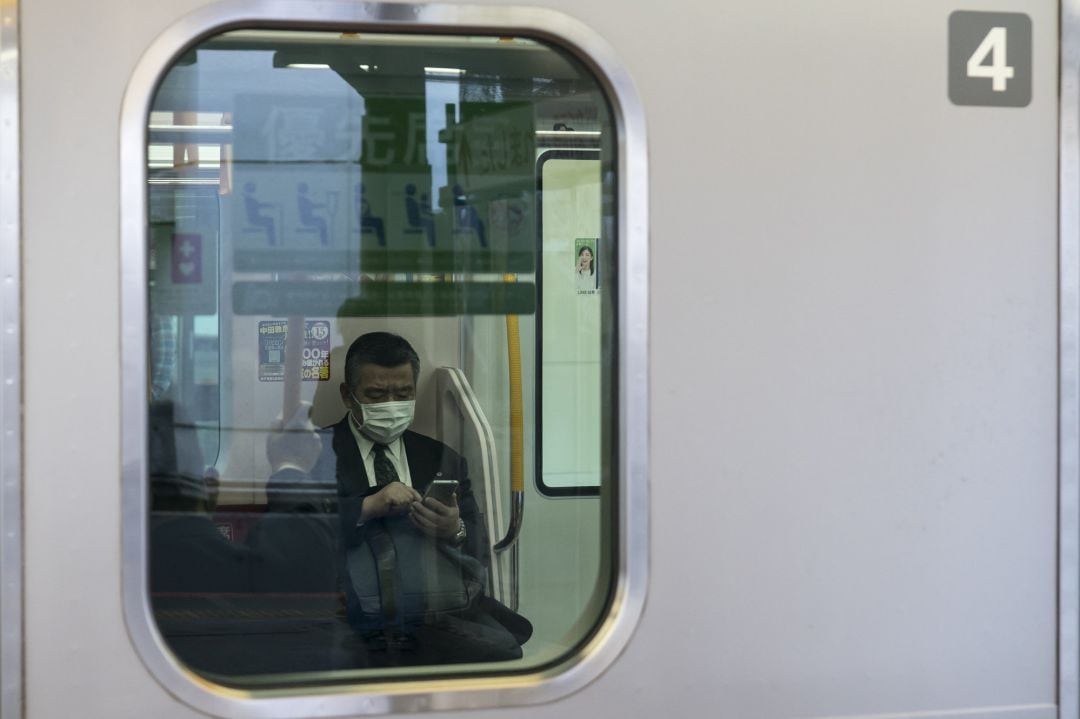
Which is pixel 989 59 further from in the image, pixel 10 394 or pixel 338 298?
pixel 10 394

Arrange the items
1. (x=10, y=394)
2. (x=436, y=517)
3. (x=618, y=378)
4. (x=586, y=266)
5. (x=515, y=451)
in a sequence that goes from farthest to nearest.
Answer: (x=515, y=451) < (x=436, y=517) < (x=586, y=266) < (x=618, y=378) < (x=10, y=394)

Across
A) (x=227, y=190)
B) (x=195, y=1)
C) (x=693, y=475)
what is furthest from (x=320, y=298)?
(x=693, y=475)

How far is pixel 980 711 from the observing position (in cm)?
218

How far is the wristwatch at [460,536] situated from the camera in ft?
8.57

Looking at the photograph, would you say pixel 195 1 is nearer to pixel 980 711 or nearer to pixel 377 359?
pixel 377 359

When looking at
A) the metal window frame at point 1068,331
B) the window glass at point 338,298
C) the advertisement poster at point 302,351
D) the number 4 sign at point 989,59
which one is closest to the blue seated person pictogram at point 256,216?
the window glass at point 338,298

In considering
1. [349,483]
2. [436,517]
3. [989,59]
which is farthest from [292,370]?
[989,59]

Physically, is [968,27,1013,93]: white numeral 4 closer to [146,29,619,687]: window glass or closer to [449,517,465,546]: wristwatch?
[146,29,619,687]: window glass

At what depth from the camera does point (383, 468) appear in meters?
2.51

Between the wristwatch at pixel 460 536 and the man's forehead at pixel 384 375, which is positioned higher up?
the man's forehead at pixel 384 375

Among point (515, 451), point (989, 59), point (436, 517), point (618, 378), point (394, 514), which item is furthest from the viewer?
point (515, 451)

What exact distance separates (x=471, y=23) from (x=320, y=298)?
52 centimetres

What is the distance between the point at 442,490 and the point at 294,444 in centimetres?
42

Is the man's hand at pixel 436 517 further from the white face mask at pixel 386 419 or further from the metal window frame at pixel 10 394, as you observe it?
the metal window frame at pixel 10 394
